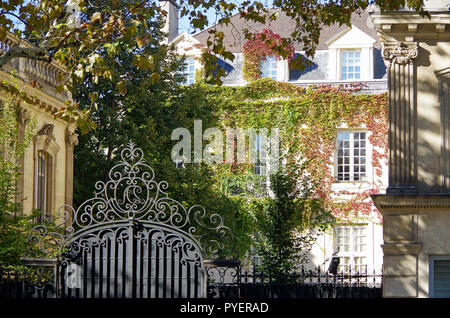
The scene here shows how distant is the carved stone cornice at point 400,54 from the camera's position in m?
16.8

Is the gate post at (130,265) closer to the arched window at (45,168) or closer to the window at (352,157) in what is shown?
the arched window at (45,168)

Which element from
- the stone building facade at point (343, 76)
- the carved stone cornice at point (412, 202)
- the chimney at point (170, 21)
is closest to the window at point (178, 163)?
the stone building facade at point (343, 76)

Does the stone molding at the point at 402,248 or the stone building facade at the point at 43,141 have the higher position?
the stone building facade at the point at 43,141

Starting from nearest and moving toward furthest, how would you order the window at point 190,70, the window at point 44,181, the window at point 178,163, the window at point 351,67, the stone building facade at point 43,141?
the stone building facade at point 43,141 → the window at point 44,181 → the window at point 178,163 → the window at point 351,67 → the window at point 190,70

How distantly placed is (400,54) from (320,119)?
16979mm

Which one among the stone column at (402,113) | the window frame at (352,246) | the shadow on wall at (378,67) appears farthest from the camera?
the shadow on wall at (378,67)

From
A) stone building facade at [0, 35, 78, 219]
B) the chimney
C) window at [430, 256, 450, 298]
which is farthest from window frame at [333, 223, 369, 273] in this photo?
window at [430, 256, 450, 298]

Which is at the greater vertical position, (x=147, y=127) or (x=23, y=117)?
(x=147, y=127)

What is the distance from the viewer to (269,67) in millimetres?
35062

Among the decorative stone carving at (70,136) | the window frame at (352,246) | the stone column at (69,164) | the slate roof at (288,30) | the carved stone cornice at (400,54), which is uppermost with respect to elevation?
the slate roof at (288,30)

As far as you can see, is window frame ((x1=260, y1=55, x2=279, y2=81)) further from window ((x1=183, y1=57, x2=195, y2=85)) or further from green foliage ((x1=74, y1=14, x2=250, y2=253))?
green foliage ((x1=74, y1=14, x2=250, y2=253))

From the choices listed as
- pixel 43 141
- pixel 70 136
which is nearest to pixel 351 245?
pixel 70 136

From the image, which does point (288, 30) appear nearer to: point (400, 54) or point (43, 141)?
point (43, 141)

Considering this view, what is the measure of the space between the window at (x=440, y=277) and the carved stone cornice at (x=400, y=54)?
384 centimetres
